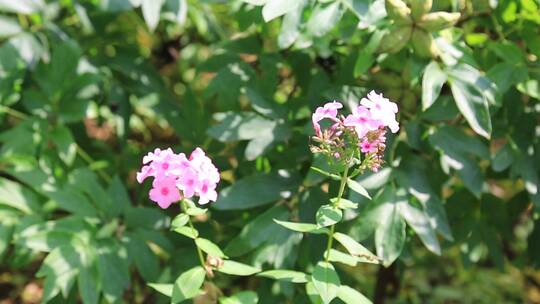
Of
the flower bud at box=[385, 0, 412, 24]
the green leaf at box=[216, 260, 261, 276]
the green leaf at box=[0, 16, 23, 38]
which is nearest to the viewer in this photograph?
the green leaf at box=[216, 260, 261, 276]

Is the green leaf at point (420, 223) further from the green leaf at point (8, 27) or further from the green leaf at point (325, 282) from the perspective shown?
the green leaf at point (8, 27)

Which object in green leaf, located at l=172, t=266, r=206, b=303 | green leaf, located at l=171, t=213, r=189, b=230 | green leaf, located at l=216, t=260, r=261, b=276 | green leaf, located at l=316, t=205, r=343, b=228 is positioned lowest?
green leaf, located at l=216, t=260, r=261, b=276

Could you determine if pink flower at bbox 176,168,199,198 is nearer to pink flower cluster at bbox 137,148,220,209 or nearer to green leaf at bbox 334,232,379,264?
pink flower cluster at bbox 137,148,220,209

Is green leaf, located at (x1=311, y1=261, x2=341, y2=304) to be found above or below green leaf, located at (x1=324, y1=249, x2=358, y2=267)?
above

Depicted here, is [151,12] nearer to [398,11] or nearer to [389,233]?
[398,11]

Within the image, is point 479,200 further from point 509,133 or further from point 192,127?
point 192,127

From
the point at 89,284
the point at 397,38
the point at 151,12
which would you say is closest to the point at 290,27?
the point at 397,38

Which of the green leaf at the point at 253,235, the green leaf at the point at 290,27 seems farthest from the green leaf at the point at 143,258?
the green leaf at the point at 290,27

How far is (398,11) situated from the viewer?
1.49 meters

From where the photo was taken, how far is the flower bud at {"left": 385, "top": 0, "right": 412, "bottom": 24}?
4.88ft

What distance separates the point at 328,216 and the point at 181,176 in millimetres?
263

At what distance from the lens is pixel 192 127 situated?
192 centimetres

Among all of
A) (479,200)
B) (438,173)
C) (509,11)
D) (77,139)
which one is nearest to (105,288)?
(77,139)

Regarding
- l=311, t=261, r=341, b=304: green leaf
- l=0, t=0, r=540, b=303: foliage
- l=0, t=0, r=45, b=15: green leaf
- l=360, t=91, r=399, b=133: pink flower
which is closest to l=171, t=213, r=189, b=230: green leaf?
l=0, t=0, r=540, b=303: foliage
